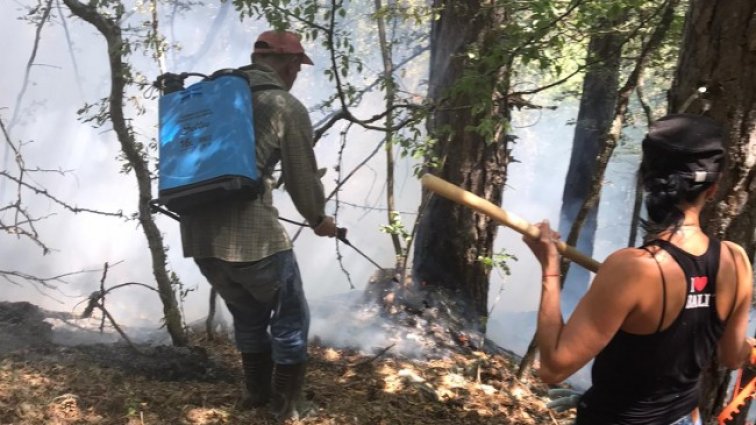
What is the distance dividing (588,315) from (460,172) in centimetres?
366

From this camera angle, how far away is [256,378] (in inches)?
138

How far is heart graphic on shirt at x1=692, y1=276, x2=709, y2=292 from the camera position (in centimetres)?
167

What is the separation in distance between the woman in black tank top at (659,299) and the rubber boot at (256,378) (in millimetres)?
2132

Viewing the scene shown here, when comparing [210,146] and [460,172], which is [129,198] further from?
[210,146]

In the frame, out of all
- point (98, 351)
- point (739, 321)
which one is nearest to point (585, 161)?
point (98, 351)

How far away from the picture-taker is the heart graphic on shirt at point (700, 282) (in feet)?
5.47

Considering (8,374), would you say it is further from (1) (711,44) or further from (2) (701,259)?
(1) (711,44)

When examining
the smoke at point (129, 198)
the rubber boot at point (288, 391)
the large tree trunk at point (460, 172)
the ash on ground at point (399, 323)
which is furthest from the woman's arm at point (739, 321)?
the smoke at point (129, 198)

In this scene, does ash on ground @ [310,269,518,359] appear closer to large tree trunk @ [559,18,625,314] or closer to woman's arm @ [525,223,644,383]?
large tree trunk @ [559,18,625,314]

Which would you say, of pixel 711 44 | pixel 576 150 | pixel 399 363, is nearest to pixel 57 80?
pixel 576 150

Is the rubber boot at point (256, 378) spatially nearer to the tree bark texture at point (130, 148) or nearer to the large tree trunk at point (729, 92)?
the tree bark texture at point (130, 148)

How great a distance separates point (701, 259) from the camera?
5.55 feet

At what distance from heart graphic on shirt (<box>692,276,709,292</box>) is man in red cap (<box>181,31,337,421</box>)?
2029 mm

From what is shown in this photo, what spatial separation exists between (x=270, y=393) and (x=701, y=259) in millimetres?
2602
